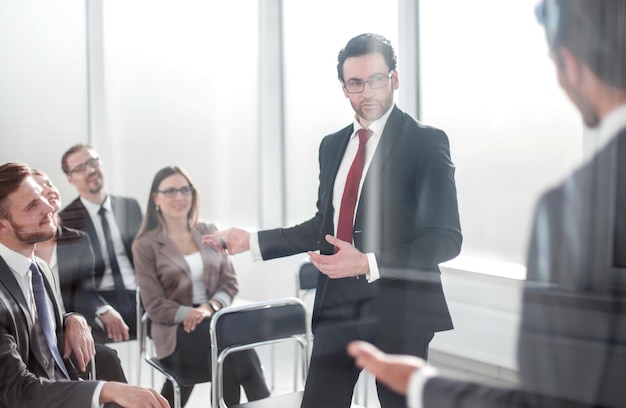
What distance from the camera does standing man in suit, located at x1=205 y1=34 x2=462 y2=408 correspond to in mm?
1598

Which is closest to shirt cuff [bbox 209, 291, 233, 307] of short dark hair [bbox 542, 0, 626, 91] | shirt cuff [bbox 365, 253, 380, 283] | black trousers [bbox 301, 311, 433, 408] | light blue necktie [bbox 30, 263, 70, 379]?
black trousers [bbox 301, 311, 433, 408]

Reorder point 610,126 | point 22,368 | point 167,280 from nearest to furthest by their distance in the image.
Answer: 1. point 610,126
2. point 22,368
3. point 167,280

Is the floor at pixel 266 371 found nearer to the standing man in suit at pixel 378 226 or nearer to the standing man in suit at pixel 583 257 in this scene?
the standing man in suit at pixel 378 226

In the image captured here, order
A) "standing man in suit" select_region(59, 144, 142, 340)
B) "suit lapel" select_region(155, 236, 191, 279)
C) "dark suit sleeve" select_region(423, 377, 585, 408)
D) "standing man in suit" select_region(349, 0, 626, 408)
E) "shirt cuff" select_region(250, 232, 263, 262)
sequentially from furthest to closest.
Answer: "suit lapel" select_region(155, 236, 191, 279) → "standing man in suit" select_region(59, 144, 142, 340) → "shirt cuff" select_region(250, 232, 263, 262) → "standing man in suit" select_region(349, 0, 626, 408) → "dark suit sleeve" select_region(423, 377, 585, 408)

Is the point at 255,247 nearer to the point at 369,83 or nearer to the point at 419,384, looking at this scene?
the point at 369,83

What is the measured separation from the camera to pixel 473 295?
1.56 metres

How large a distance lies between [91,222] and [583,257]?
1377 millimetres

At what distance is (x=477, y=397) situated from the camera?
1192mm

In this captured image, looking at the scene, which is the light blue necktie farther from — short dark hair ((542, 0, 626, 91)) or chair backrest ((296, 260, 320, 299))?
short dark hair ((542, 0, 626, 91))

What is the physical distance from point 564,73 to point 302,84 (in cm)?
73

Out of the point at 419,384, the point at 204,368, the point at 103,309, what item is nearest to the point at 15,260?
the point at 103,309

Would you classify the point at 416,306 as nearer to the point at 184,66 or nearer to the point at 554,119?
the point at 554,119

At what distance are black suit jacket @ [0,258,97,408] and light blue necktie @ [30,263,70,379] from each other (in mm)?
37

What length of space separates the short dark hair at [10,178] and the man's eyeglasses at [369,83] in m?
0.87
